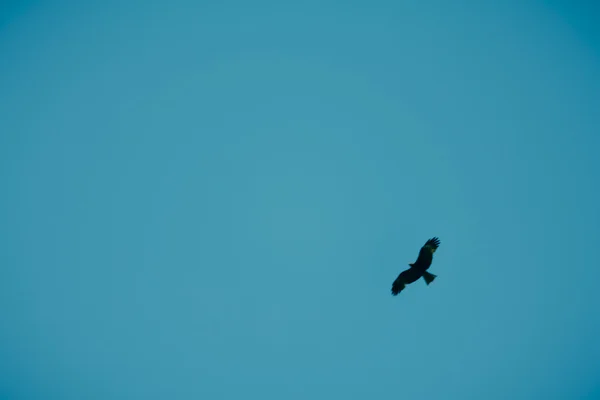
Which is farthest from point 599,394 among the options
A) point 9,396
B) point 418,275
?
point 9,396

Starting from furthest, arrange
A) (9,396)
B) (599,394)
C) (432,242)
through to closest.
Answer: (599,394), (9,396), (432,242)

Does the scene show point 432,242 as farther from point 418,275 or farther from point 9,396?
point 9,396

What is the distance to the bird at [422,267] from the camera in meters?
8.05

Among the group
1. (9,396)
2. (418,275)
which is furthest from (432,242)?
(9,396)

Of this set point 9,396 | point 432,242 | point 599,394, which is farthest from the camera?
point 599,394

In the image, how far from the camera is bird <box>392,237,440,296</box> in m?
8.05

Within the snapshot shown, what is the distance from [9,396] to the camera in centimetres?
1598

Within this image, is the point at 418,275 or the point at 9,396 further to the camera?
the point at 9,396

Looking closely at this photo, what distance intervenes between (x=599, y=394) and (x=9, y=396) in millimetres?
27518

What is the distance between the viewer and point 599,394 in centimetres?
1977

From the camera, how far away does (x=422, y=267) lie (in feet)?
27.2

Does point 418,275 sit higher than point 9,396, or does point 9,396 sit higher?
point 9,396

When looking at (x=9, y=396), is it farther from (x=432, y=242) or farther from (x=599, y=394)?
(x=599, y=394)

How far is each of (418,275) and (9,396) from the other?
17.6m
